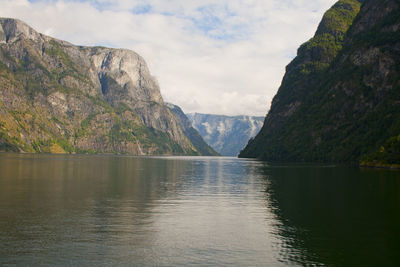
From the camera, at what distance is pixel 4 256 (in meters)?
31.4

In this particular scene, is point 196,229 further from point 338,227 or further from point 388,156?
point 388,156

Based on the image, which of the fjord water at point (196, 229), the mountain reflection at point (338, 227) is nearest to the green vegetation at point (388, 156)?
the mountain reflection at point (338, 227)

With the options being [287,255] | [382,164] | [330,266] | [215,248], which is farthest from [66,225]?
[382,164]

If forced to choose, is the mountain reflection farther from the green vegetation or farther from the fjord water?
the green vegetation

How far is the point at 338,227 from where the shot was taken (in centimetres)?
4500

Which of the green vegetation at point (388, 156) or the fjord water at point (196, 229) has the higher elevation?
the green vegetation at point (388, 156)

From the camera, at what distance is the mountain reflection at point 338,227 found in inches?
1319

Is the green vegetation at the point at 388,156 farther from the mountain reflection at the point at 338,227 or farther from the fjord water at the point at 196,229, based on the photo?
the fjord water at the point at 196,229

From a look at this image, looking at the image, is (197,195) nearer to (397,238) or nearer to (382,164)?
(397,238)

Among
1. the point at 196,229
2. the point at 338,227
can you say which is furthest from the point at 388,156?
the point at 196,229

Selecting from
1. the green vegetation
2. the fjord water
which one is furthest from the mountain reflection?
the green vegetation

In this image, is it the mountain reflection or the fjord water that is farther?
the mountain reflection

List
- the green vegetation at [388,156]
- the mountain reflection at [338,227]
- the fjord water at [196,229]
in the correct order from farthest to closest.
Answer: the green vegetation at [388,156] → the mountain reflection at [338,227] → the fjord water at [196,229]

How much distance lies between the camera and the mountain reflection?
3350 centimetres
